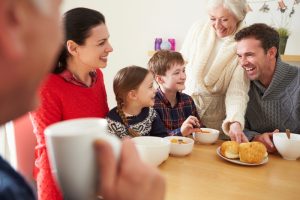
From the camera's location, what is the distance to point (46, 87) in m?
1.13

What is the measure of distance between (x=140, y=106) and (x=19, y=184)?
3.32 ft

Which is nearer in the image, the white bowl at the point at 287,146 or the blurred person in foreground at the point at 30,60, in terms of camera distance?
the blurred person in foreground at the point at 30,60

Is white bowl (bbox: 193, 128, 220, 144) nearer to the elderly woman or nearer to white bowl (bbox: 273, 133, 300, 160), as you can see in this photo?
white bowl (bbox: 273, 133, 300, 160)

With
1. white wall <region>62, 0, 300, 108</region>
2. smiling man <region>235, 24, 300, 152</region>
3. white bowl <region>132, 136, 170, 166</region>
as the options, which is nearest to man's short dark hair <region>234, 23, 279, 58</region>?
smiling man <region>235, 24, 300, 152</region>

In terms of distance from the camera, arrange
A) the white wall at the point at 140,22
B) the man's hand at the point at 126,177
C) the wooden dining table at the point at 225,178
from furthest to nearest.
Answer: the white wall at the point at 140,22 → the wooden dining table at the point at 225,178 → the man's hand at the point at 126,177

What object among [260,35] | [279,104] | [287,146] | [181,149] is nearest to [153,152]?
[181,149]

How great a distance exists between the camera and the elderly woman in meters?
1.75

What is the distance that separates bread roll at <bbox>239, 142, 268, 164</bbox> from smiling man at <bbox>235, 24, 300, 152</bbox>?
42 cm

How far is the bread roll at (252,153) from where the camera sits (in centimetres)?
109

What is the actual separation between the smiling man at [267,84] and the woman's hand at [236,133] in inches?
6.0

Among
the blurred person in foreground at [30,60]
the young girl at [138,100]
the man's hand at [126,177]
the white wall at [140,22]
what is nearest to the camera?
the blurred person in foreground at [30,60]

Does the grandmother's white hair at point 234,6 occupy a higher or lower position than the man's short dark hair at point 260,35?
→ higher

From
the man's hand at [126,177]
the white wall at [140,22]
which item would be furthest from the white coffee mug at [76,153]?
the white wall at [140,22]

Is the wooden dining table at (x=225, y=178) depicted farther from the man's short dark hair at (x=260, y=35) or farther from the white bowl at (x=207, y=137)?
the man's short dark hair at (x=260, y=35)
